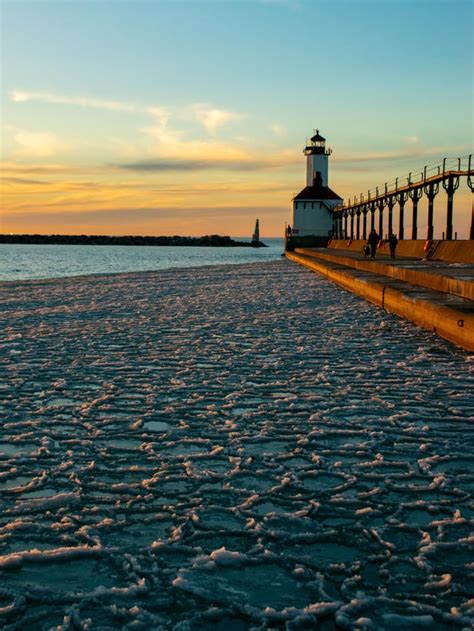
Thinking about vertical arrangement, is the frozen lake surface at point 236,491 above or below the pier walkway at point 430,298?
below

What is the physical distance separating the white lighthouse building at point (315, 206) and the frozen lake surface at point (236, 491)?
230 feet

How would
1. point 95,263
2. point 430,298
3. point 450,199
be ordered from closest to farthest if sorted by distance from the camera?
point 430,298 → point 450,199 → point 95,263

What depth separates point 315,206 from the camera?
78.4 meters

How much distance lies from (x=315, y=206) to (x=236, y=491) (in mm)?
76070

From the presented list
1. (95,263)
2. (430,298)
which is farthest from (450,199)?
(95,263)

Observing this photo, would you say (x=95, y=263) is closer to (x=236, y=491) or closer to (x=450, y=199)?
(x=450, y=199)

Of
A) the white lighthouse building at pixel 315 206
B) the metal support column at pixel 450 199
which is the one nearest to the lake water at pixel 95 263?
the white lighthouse building at pixel 315 206

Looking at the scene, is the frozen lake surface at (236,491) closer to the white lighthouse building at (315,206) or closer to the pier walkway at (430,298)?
the pier walkway at (430,298)

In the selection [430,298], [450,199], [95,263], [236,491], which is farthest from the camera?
[95,263]

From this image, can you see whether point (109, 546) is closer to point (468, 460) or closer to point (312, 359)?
point (468, 460)

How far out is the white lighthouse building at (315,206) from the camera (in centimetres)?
7825

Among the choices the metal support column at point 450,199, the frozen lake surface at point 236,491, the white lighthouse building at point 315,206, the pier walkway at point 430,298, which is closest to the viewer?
the frozen lake surface at point 236,491

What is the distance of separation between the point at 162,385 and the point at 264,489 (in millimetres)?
3233

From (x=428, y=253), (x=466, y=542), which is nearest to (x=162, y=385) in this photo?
(x=466, y=542)
